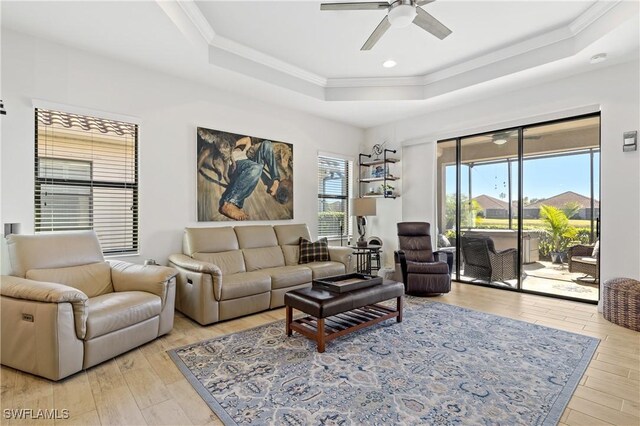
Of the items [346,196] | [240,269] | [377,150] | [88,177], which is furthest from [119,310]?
[377,150]

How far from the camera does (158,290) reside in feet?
9.48

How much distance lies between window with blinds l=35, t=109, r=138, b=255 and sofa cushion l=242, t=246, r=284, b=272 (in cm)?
133

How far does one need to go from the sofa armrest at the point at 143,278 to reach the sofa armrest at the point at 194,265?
0.91 ft

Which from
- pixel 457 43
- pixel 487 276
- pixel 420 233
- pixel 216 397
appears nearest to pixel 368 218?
pixel 420 233

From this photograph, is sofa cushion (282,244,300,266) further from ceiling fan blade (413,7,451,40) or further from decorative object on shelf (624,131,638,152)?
decorative object on shelf (624,131,638,152)

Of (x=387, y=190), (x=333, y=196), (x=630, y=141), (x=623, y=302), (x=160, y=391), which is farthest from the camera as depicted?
(x=333, y=196)

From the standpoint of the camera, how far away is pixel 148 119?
12.4ft

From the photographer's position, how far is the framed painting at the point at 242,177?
14.0 ft

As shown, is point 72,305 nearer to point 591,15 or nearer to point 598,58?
point 591,15

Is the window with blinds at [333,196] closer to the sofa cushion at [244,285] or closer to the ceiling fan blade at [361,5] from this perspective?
the sofa cushion at [244,285]

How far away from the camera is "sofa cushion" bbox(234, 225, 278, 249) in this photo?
14.2 ft

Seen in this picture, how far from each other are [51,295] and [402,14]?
3.24 m

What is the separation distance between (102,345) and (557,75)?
558 cm

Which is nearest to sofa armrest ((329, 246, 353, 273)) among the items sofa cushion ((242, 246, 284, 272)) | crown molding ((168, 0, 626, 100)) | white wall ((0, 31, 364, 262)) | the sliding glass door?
sofa cushion ((242, 246, 284, 272))
